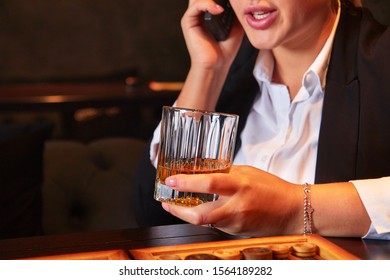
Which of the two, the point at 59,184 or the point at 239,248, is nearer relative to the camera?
the point at 239,248

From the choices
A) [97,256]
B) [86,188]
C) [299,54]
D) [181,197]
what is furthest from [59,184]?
[97,256]

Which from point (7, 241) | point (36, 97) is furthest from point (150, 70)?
point (7, 241)

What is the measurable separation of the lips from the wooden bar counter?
0.50 m

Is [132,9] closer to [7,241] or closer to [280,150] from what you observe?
[280,150]

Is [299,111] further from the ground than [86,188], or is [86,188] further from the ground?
Result: [299,111]

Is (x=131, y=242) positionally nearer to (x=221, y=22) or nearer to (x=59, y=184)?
(x=221, y=22)

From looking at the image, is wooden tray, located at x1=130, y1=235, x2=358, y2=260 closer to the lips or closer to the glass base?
Answer: the glass base

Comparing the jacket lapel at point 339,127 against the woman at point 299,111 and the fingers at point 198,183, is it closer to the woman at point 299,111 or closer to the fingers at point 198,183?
the woman at point 299,111

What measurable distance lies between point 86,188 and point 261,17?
71 cm

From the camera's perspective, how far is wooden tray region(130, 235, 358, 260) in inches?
38.0

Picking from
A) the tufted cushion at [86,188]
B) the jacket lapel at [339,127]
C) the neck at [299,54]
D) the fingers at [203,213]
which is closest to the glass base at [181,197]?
the fingers at [203,213]

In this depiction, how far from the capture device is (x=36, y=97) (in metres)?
3.50

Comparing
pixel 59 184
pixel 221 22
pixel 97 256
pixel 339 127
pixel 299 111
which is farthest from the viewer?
pixel 59 184

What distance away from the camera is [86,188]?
197 centimetres
